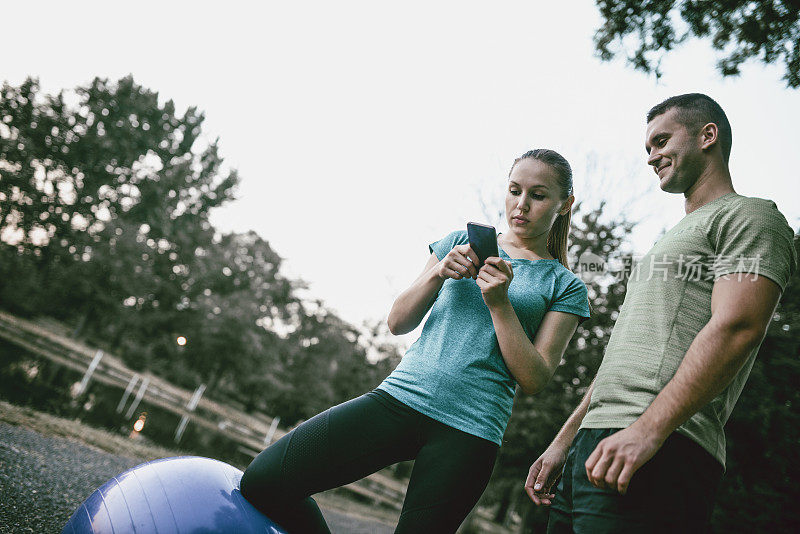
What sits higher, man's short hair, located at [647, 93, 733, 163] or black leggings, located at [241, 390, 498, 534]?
man's short hair, located at [647, 93, 733, 163]

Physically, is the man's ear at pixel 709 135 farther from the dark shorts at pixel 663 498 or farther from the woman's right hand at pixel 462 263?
the dark shorts at pixel 663 498

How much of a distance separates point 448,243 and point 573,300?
59 centimetres

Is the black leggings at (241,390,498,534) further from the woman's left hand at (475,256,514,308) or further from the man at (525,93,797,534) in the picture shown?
the woman's left hand at (475,256,514,308)

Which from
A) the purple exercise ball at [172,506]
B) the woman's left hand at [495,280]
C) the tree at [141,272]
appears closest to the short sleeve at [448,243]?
the woman's left hand at [495,280]

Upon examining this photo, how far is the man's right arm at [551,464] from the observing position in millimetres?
2000

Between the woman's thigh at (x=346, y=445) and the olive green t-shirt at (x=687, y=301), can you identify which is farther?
the woman's thigh at (x=346, y=445)

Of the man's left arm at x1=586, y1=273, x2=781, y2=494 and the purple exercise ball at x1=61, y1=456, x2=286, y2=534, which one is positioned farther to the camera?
the purple exercise ball at x1=61, y1=456, x2=286, y2=534

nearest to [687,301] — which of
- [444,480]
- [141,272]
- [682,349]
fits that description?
[682,349]

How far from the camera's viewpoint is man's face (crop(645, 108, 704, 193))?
5.84 feet

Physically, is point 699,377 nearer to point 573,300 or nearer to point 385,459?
point 573,300

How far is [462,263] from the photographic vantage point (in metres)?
1.90

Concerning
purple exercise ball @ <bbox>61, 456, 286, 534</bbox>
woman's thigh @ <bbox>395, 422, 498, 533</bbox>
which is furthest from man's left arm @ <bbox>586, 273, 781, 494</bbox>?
purple exercise ball @ <bbox>61, 456, 286, 534</bbox>

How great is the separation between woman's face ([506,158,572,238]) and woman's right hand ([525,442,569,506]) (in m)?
0.90

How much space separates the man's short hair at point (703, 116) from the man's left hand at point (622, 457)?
3.59ft
